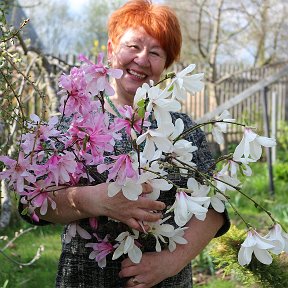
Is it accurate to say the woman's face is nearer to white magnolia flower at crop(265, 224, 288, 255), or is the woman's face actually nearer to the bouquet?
the bouquet

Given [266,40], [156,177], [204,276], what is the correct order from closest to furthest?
[156,177], [204,276], [266,40]

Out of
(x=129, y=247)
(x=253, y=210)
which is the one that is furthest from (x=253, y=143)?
(x=253, y=210)

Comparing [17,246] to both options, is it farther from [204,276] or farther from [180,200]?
[180,200]

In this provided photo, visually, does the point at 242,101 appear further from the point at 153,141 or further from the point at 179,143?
the point at 153,141

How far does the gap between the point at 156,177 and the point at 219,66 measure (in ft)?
35.0

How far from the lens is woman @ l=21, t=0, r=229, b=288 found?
58.2 inches

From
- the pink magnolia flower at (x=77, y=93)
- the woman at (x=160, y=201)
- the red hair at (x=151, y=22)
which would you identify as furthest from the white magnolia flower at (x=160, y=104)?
the red hair at (x=151, y=22)

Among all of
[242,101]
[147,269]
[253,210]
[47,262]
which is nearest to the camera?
[147,269]

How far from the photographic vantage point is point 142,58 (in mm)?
1686

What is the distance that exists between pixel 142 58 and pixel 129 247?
599mm

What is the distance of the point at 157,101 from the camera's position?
1086 millimetres

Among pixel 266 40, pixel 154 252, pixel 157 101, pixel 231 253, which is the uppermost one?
pixel 157 101

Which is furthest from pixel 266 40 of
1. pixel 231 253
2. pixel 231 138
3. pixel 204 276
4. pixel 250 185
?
pixel 231 253

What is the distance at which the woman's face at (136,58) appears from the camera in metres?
1.69
